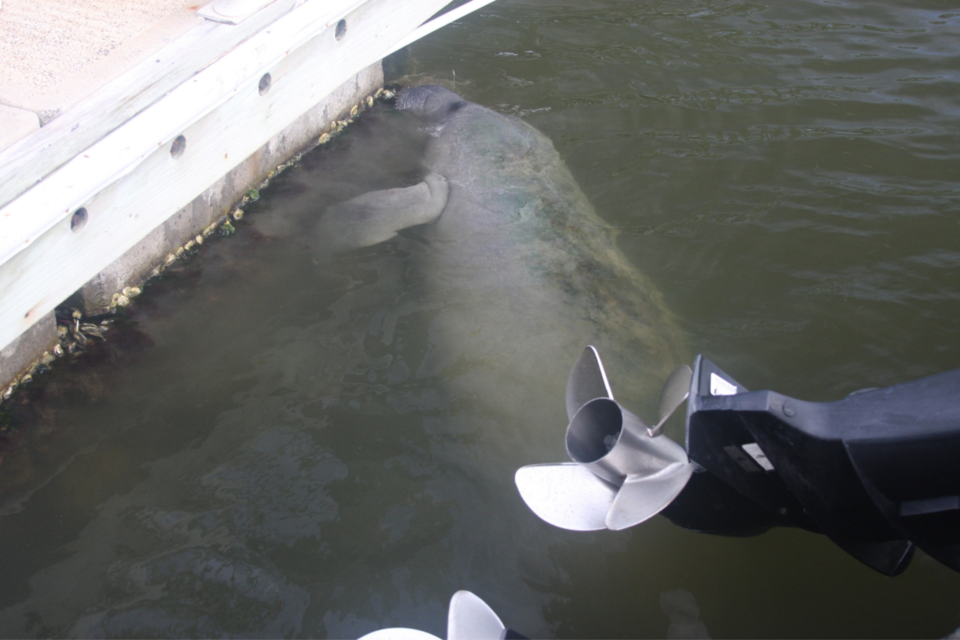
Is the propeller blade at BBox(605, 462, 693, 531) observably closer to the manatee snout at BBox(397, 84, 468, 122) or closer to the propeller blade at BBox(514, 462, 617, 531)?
the propeller blade at BBox(514, 462, 617, 531)

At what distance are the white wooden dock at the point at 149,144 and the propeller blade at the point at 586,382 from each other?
1.87 m

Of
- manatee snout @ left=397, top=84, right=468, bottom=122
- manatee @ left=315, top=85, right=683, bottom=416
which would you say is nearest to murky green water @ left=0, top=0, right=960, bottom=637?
manatee @ left=315, top=85, right=683, bottom=416

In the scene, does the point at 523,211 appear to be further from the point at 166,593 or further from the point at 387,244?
the point at 166,593

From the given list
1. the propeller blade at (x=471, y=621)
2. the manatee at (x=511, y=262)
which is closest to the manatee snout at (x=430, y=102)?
the manatee at (x=511, y=262)

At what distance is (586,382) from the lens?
2738mm

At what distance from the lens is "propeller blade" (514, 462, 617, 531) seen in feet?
8.34

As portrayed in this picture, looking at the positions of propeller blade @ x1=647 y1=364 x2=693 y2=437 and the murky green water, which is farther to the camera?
the murky green water

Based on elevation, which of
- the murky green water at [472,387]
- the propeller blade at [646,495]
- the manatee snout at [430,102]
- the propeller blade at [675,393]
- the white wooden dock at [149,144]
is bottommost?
the murky green water at [472,387]

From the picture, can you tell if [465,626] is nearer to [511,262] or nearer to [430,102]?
[511,262]

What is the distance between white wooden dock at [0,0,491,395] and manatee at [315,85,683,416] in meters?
1.14

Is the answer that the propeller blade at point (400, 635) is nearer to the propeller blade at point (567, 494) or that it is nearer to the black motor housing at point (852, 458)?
the propeller blade at point (567, 494)

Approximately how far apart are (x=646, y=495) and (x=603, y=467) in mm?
183

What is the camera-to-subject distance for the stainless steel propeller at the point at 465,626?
2354 mm

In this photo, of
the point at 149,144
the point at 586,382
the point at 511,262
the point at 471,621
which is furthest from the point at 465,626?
the point at 511,262
